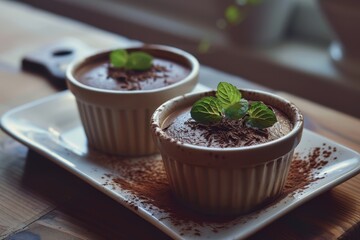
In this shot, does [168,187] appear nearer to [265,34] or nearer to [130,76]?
[130,76]

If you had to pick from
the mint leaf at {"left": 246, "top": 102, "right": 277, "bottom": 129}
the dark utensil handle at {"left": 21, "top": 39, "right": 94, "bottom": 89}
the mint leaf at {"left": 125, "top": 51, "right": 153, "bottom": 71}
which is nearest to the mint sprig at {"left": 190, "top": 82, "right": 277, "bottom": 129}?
the mint leaf at {"left": 246, "top": 102, "right": 277, "bottom": 129}

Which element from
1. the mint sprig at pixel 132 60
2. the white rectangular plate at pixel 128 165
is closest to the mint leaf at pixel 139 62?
the mint sprig at pixel 132 60

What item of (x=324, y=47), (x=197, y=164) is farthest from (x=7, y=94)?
(x=324, y=47)

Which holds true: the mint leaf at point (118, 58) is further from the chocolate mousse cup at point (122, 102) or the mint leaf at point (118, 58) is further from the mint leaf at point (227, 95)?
the mint leaf at point (227, 95)

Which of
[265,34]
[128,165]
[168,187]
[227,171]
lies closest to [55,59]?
[128,165]

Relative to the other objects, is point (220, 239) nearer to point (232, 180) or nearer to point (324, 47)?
point (232, 180)
